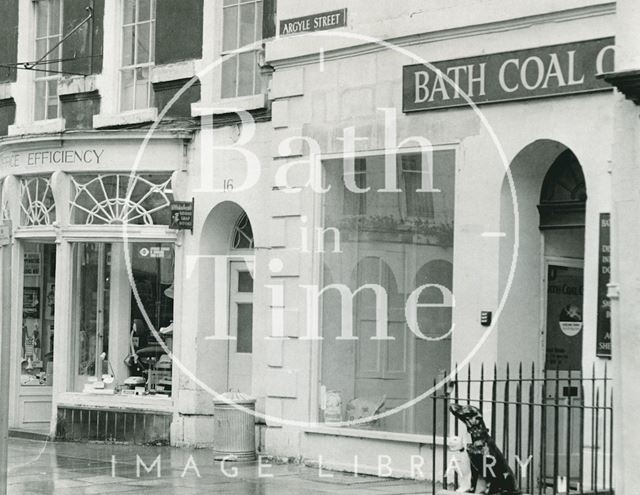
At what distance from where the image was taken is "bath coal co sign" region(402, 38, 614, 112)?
12617mm

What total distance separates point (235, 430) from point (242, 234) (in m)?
3.02

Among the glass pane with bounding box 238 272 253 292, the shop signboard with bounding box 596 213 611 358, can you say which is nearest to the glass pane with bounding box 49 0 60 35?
the glass pane with bounding box 238 272 253 292

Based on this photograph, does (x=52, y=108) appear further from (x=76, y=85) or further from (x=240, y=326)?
(x=240, y=326)

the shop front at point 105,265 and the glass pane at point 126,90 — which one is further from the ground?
the glass pane at point 126,90

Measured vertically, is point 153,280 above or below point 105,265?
below

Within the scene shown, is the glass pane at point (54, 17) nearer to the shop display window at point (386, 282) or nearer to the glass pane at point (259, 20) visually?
the glass pane at point (259, 20)

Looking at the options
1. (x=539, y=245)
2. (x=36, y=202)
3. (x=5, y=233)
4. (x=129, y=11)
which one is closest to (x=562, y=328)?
(x=539, y=245)

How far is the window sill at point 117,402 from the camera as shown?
17.9 meters

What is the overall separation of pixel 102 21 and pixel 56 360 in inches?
195

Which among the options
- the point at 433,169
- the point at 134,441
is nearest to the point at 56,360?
the point at 134,441

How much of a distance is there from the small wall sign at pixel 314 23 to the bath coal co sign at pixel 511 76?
53.1 inches

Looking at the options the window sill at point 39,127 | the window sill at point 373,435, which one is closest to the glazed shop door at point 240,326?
the window sill at point 373,435

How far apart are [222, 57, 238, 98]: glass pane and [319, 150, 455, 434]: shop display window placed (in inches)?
95.5

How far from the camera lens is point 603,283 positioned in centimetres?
1240
